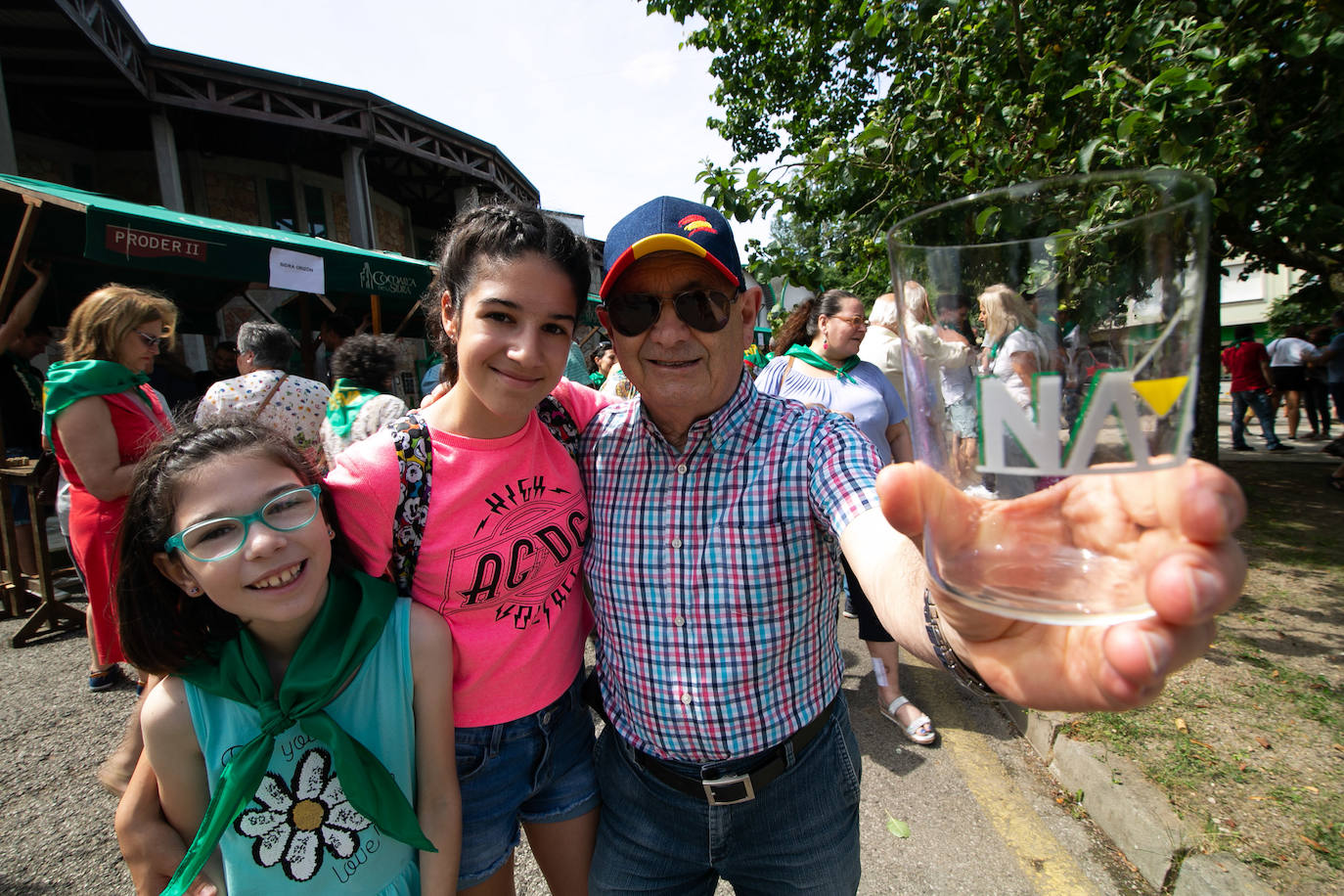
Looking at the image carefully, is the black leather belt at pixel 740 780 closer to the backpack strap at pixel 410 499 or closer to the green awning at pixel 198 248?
the backpack strap at pixel 410 499

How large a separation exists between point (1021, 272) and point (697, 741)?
3.59 ft

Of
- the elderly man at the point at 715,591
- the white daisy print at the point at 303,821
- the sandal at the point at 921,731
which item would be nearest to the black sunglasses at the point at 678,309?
the elderly man at the point at 715,591

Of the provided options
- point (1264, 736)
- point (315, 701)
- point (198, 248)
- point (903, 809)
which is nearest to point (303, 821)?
point (315, 701)

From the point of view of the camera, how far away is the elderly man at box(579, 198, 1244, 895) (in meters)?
1.29

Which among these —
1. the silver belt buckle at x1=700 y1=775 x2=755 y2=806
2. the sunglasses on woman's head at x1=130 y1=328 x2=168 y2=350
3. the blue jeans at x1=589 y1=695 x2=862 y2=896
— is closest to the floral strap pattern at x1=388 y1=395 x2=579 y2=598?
the blue jeans at x1=589 y1=695 x2=862 y2=896

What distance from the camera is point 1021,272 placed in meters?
0.58

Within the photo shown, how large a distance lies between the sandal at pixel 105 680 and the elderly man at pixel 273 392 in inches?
66.7

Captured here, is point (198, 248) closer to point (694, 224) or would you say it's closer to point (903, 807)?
point (694, 224)

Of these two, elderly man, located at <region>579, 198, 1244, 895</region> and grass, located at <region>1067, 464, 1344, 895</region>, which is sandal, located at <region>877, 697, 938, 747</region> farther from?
elderly man, located at <region>579, 198, 1244, 895</region>

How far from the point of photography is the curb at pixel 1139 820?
1.93m

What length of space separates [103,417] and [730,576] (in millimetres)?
3295

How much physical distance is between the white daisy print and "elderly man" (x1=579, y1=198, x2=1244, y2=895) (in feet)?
1.95

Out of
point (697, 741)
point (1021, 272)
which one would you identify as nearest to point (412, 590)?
point (697, 741)

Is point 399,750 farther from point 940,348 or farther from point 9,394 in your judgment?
point 9,394
